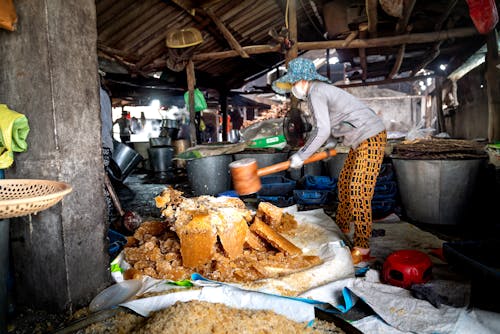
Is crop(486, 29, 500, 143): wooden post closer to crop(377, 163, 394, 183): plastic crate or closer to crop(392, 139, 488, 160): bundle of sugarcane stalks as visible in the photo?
crop(392, 139, 488, 160): bundle of sugarcane stalks

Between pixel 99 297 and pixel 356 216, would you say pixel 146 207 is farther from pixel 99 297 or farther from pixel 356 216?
Result: pixel 356 216

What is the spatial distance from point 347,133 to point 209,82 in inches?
348

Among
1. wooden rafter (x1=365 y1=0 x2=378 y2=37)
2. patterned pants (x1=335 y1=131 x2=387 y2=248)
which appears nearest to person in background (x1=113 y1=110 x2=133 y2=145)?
wooden rafter (x1=365 y1=0 x2=378 y2=37)

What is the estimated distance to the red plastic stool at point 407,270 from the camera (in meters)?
2.38

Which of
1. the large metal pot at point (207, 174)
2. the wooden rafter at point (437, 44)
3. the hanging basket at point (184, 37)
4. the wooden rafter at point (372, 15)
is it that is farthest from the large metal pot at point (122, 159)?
the wooden rafter at point (437, 44)

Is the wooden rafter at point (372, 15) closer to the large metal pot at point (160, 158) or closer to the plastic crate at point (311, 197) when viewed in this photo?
the plastic crate at point (311, 197)

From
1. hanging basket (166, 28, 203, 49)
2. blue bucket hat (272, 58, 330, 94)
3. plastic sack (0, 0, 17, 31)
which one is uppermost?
hanging basket (166, 28, 203, 49)

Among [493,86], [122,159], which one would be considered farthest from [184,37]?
[493,86]

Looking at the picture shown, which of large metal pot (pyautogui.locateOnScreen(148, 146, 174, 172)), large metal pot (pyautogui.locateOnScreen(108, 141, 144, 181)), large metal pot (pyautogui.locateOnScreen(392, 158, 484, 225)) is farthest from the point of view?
large metal pot (pyautogui.locateOnScreen(148, 146, 174, 172))

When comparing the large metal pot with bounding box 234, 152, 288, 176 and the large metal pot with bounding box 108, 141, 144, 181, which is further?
the large metal pot with bounding box 234, 152, 288, 176

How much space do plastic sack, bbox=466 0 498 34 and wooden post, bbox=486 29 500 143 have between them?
1.12 metres

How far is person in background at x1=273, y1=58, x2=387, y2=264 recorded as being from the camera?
3.04 meters

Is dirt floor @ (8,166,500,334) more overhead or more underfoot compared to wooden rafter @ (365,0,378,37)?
more underfoot

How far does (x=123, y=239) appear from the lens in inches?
131
